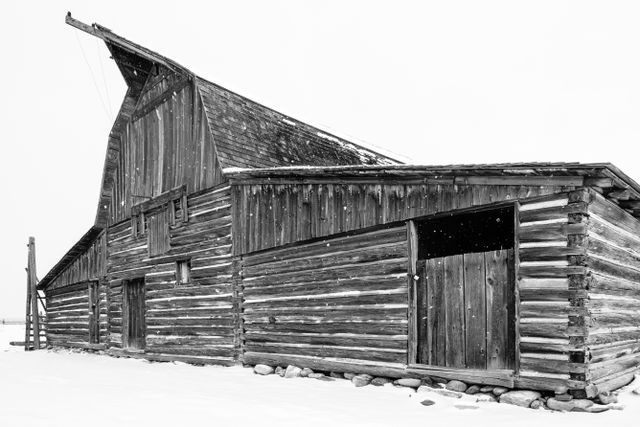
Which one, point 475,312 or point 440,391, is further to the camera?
point 475,312

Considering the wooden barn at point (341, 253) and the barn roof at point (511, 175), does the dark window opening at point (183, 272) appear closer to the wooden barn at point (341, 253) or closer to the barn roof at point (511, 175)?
the wooden barn at point (341, 253)

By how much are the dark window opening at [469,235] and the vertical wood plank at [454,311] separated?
3.48 meters

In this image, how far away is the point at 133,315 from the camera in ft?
60.1

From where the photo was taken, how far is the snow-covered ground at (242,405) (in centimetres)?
785

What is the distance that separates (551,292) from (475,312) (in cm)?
136

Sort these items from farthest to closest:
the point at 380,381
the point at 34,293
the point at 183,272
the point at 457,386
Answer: the point at 34,293 < the point at 183,272 < the point at 380,381 < the point at 457,386

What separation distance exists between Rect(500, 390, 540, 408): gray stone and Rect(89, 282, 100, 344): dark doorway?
1585cm

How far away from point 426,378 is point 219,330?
6.07m

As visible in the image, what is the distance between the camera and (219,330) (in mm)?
14453

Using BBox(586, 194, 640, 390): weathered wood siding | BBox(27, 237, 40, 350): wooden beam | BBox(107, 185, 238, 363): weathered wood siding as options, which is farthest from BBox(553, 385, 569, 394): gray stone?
BBox(27, 237, 40, 350): wooden beam

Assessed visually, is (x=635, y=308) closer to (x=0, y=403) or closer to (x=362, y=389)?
(x=362, y=389)

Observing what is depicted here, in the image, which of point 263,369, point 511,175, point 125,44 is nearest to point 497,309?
point 511,175

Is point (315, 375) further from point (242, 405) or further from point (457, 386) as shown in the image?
point (457, 386)

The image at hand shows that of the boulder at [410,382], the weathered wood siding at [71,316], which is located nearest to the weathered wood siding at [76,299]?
the weathered wood siding at [71,316]
